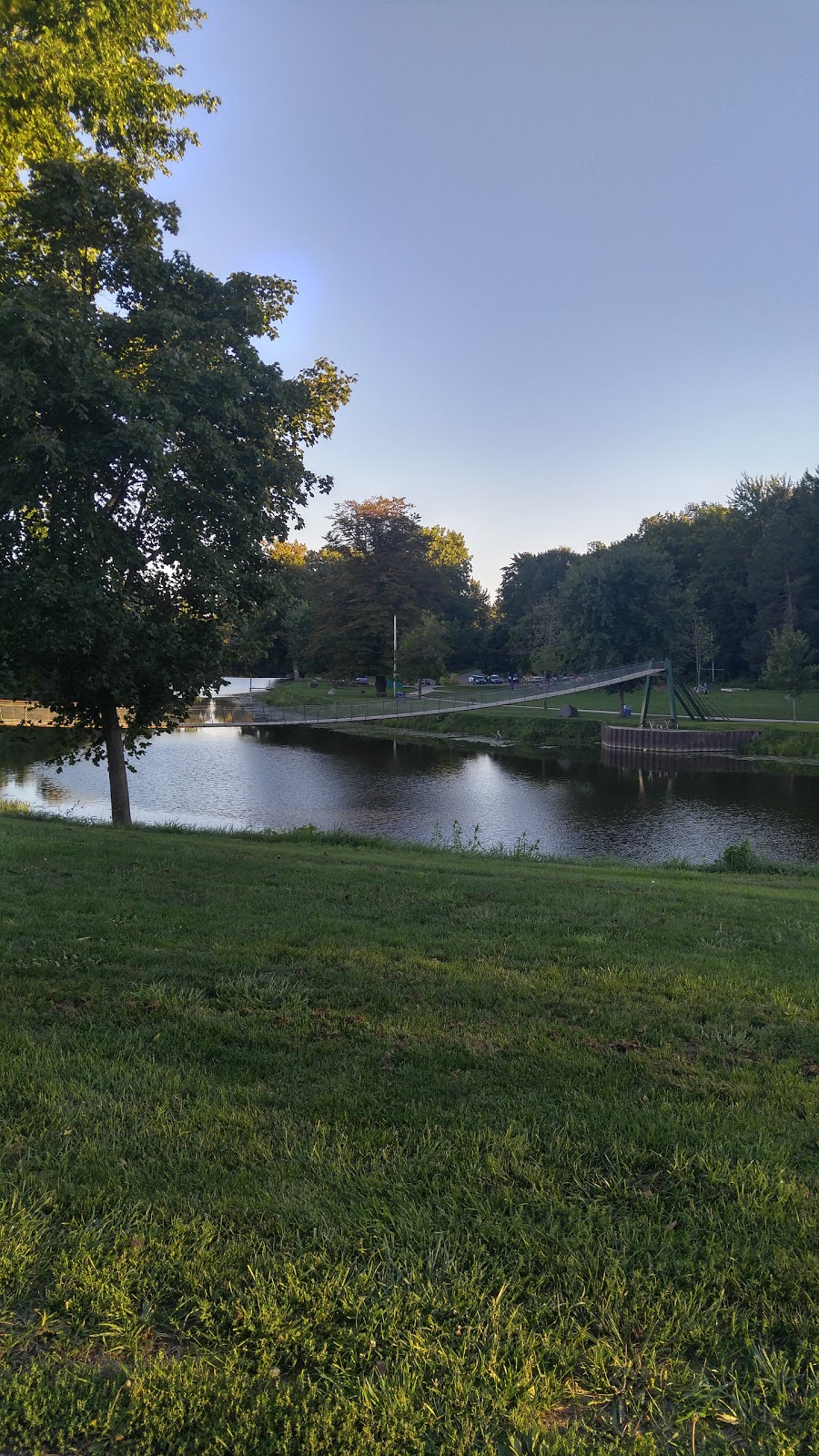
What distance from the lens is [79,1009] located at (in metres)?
4.30

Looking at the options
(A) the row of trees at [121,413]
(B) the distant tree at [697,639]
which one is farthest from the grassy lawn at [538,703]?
(A) the row of trees at [121,413]

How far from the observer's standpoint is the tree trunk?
1420 cm

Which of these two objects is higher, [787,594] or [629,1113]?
[787,594]

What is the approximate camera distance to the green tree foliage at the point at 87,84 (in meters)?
8.70

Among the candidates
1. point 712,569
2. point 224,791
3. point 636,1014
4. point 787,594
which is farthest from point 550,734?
point 636,1014

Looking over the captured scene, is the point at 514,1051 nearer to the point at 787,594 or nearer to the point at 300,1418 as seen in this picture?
the point at 300,1418

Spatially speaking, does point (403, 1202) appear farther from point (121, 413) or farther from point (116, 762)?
point (116, 762)

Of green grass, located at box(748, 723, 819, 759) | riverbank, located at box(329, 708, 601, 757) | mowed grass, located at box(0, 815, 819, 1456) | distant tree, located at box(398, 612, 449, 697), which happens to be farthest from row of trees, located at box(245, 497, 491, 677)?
mowed grass, located at box(0, 815, 819, 1456)

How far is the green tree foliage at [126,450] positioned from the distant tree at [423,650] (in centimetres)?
4557

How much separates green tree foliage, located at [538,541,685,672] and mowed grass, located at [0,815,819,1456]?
166 ft

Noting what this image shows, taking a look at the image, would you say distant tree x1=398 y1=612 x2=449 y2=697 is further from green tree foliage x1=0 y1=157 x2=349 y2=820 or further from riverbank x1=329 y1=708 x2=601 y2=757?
green tree foliage x1=0 y1=157 x2=349 y2=820

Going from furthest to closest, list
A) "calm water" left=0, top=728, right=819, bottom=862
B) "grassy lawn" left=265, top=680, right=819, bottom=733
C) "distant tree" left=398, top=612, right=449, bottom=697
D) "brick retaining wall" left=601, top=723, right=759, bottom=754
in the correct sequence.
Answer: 1. "distant tree" left=398, top=612, right=449, bottom=697
2. "grassy lawn" left=265, top=680, right=819, bottom=733
3. "brick retaining wall" left=601, top=723, right=759, bottom=754
4. "calm water" left=0, top=728, right=819, bottom=862

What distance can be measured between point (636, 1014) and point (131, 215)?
1266cm

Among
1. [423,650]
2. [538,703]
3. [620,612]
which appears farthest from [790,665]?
[423,650]
